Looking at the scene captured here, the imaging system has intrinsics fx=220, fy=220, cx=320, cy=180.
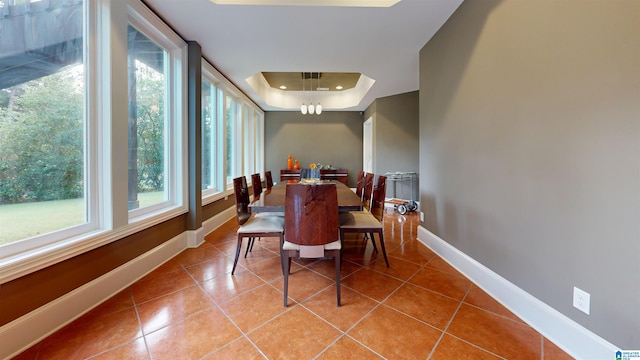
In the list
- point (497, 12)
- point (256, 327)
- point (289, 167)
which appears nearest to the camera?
point (256, 327)

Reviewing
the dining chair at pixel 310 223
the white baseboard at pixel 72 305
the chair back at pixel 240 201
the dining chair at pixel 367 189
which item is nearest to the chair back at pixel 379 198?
the dining chair at pixel 367 189

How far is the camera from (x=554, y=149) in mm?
1343

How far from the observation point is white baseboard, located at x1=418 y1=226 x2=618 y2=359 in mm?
1159

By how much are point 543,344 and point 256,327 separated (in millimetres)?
1758

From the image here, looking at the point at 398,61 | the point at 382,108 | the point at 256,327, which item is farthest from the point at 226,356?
the point at 382,108

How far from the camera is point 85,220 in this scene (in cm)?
174

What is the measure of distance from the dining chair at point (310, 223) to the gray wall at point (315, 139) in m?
5.28

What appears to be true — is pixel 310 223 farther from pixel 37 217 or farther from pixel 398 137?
pixel 398 137

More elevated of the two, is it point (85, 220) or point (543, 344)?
point (85, 220)

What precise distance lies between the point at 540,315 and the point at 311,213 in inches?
63.9

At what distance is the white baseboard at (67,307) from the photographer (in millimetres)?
1250

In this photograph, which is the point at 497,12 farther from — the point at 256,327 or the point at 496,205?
the point at 256,327

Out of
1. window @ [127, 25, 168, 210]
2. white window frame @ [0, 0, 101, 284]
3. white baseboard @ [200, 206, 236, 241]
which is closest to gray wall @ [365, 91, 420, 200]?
white baseboard @ [200, 206, 236, 241]

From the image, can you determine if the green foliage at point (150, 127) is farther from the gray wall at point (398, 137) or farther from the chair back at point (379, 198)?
the gray wall at point (398, 137)
